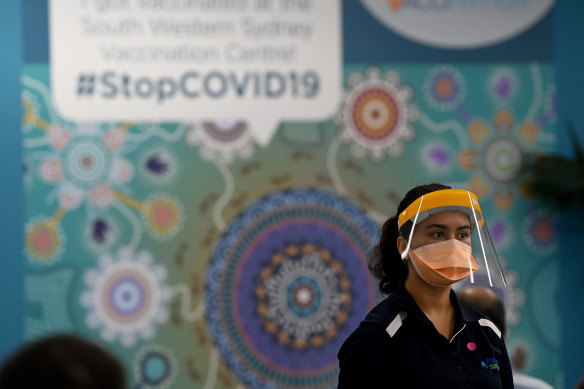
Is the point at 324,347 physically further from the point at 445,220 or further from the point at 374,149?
the point at 445,220

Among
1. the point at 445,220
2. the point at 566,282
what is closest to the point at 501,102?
the point at 566,282

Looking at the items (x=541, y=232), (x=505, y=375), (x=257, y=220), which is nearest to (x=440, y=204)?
(x=505, y=375)

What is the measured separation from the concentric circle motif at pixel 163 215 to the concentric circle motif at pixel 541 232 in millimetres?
1866

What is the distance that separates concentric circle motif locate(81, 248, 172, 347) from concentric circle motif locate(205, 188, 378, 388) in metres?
0.30

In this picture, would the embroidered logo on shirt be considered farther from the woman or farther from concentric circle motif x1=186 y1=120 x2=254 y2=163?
concentric circle motif x1=186 y1=120 x2=254 y2=163

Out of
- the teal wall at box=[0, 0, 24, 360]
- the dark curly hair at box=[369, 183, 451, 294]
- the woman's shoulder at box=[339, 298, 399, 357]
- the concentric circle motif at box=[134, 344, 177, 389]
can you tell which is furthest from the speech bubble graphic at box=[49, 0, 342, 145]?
the woman's shoulder at box=[339, 298, 399, 357]

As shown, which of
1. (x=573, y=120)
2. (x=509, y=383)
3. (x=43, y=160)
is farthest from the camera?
(x=573, y=120)

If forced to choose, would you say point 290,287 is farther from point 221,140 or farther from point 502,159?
point 502,159

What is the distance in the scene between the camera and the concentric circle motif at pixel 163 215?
3.94 metres

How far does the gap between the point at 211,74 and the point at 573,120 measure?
199 centimetres

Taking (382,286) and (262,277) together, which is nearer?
(382,286)

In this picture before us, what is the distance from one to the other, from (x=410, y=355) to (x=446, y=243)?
326 millimetres

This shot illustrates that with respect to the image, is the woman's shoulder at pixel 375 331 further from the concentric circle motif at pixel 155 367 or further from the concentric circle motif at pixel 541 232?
the concentric circle motif at pixel 541 232

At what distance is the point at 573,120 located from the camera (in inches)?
164
